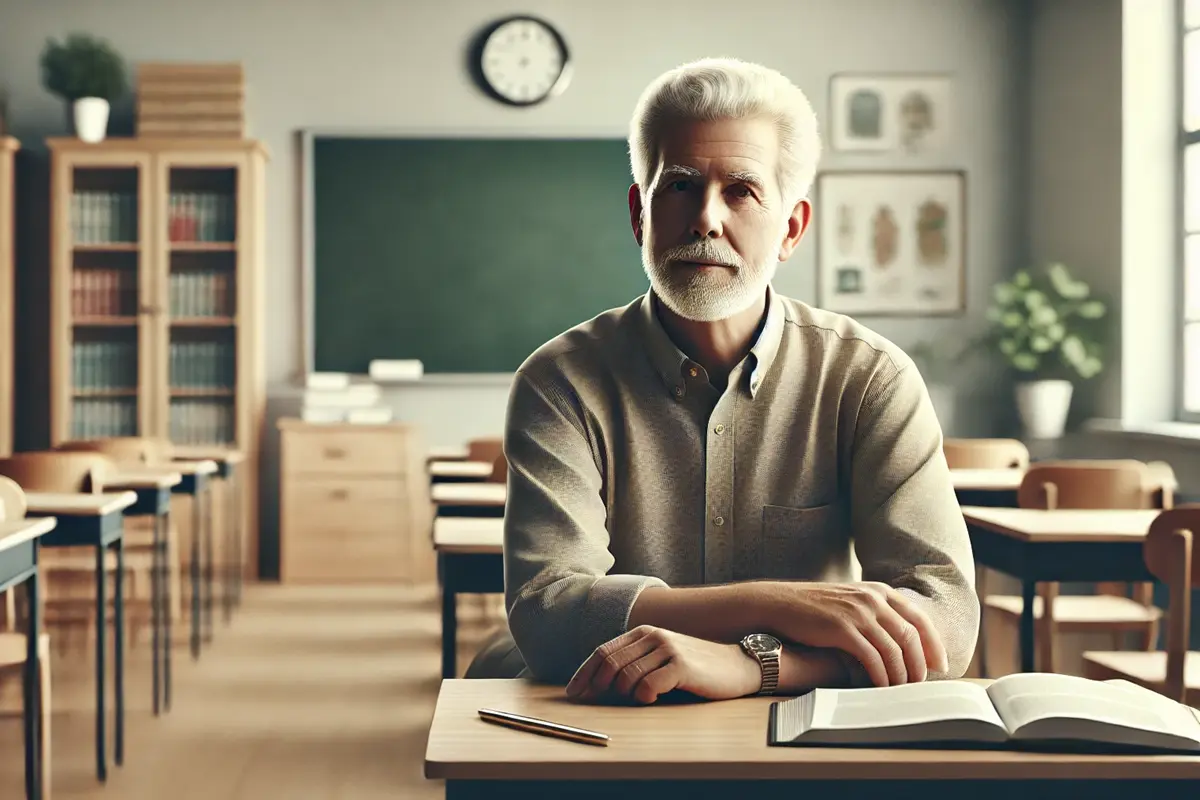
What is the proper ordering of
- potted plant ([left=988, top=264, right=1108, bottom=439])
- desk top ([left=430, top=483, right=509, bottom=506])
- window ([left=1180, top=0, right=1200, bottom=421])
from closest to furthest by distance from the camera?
1. desk top ([left=430, top=483, right=509, bottom=506])
2. window ([left=1180, top=0, right=1200, bottom=421])
3. potted plant ([left=988, top=264, right=1108, bottom=439])

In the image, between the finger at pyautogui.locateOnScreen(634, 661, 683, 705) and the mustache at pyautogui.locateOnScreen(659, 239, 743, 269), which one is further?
the mustache at pyautogui.locateOnScreen(659, 239, 743, 269)

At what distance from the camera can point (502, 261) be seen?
675 cm

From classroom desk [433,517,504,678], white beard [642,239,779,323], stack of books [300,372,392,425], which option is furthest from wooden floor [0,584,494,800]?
white beard [642,239,779,323]

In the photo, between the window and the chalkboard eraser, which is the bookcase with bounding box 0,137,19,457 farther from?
the window

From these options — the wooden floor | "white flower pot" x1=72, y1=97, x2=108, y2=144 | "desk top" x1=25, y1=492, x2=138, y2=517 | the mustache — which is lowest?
the wooden floor

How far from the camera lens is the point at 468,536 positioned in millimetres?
2695

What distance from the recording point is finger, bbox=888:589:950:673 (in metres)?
1.21

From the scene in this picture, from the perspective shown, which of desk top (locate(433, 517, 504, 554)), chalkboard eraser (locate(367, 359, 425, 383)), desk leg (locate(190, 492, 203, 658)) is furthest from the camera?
chalkboard eraser (locate(367, 359, 425, 383))

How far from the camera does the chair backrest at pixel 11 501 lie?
2.72 meters

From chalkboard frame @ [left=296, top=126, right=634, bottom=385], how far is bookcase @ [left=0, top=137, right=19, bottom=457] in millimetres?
1432

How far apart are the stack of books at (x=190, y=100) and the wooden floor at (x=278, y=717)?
2502mm

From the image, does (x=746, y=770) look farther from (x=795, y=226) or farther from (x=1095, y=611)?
(x=1095, y=611)

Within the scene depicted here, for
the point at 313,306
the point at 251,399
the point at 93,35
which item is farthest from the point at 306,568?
the point at 93,35

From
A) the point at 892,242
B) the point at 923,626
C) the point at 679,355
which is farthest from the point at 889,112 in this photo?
the point at 923,626
